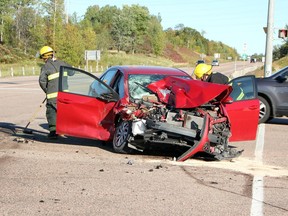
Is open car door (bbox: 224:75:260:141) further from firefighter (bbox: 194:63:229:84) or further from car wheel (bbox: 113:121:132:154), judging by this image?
car wheel (bbox: 113:121:132:154)

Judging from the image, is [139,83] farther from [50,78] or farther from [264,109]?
[264,109]

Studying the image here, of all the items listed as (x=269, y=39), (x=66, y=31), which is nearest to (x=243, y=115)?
(x=269, y=39)

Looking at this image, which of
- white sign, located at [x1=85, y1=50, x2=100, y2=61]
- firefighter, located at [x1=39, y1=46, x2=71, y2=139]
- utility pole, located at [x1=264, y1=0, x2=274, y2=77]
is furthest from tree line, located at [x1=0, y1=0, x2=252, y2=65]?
firefighter, located at [x1=39, y1=46, x2=71, y2=139]

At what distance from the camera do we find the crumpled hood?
25.7 ft

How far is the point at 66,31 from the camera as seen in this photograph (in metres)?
64.7

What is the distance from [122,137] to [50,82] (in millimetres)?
2306

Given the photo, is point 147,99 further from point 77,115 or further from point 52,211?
point 52,211

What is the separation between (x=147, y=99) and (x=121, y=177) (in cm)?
217

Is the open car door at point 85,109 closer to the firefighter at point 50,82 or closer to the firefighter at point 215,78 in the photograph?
the firefighter at point 50,82

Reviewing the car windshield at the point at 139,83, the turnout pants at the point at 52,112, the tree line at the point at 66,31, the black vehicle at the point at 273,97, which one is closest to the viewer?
the car windshield at the point at 139,83

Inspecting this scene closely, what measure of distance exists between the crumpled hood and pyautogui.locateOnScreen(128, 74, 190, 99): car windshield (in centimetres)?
51

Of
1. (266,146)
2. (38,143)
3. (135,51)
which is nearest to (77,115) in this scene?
(38,143)

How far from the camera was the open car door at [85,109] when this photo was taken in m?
8.80

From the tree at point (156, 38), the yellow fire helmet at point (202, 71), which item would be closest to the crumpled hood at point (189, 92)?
the yellow fire helmet at point (202, 71)
